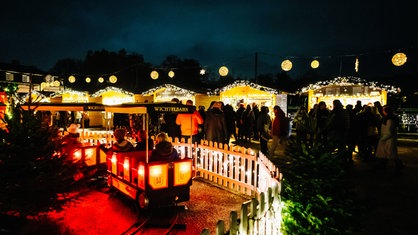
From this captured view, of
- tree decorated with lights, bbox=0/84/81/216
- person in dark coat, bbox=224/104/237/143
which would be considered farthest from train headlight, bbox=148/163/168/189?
person in dark coat, bbox=224/104/237/143

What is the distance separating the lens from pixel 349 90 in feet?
58.3

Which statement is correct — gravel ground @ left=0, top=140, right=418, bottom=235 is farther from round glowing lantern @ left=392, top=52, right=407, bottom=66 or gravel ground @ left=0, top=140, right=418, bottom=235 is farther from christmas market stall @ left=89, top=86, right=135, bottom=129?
christmas market stall @ left=89, top=86, right=135, bottom=129

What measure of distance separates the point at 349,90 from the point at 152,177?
15.9 meters

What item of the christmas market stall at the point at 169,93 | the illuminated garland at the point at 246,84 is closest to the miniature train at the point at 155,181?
the illuminated garland at the point at 246,84

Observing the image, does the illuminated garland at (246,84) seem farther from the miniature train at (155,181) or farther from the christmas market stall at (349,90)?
the miniature train at (155,181)

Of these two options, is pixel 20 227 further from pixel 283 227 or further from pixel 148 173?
pixel 283 227

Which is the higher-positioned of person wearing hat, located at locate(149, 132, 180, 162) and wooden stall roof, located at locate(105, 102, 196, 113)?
wooden stall roof, located at locate(105, 102, 196, 113)

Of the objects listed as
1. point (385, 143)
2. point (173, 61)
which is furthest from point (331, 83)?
point (173, 61)

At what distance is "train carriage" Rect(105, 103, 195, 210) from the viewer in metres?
5.34

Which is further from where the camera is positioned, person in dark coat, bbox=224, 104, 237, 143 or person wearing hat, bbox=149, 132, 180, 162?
person in dark coat, bbox=224, 104, 237, 143

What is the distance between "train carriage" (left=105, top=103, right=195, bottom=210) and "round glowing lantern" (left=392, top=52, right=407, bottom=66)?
10570 mm

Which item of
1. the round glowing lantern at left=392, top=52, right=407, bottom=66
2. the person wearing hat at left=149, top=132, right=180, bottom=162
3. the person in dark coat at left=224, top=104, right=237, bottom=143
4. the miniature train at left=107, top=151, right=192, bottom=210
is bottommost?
the miniature train at left=107, top=151, right=192, bottom=210

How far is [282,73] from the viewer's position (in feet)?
164

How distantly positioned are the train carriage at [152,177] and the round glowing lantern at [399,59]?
1057 cm
